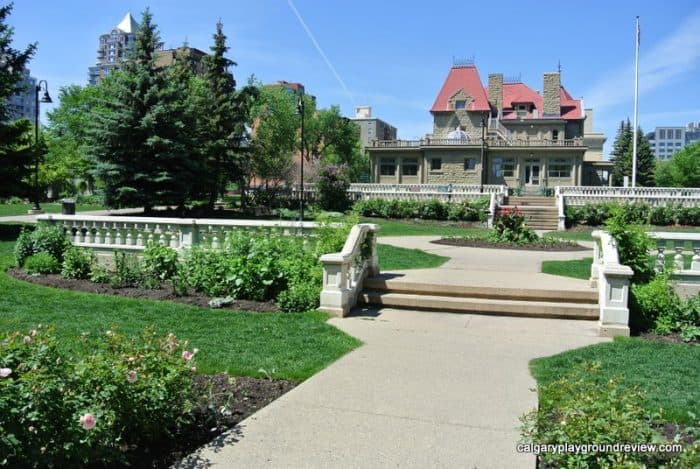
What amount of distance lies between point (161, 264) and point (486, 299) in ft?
20.5

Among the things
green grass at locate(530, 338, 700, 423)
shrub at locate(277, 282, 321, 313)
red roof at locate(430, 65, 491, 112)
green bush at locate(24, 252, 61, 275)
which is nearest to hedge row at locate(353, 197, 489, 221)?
green bush at locate(24, 252, 61, 275)

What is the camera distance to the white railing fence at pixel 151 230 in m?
11.8

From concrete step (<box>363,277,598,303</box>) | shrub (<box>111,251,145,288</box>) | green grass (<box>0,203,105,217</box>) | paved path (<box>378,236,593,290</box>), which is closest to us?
concrete step (<box>363,277,598,303</box>)

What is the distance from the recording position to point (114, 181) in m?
29.4

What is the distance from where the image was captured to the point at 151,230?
43.1ft

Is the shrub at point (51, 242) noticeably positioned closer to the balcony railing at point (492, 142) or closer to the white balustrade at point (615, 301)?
the white balustrade at point (615, 301)

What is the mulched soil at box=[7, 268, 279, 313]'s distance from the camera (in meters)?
9.73

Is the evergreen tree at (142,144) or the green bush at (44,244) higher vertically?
the evergreen tree at (142,144)

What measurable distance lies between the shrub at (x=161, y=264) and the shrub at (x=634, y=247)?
26.3 feet

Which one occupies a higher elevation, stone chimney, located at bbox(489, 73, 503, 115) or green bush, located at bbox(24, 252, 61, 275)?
stone chimney, located at bbox(489, 73, 503, 115)

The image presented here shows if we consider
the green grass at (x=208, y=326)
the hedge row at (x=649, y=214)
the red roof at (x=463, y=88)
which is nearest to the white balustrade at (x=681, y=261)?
the green grass at (x=208, y=326)

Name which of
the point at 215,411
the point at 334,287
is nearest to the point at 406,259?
the point at 334,287

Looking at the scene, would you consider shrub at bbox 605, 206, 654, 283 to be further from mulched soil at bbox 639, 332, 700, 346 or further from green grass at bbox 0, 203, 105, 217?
green grass at bbox 0, 203, 105, 217

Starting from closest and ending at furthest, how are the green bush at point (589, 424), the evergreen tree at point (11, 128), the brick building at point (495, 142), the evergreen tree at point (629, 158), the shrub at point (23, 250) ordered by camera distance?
the green bush at point (589, 424) < the shrub at point (23, 250) < the evergreen tree at point (11, 128) < the brick building at point (495, 142) < the evergreen tree at point (629, 158)
